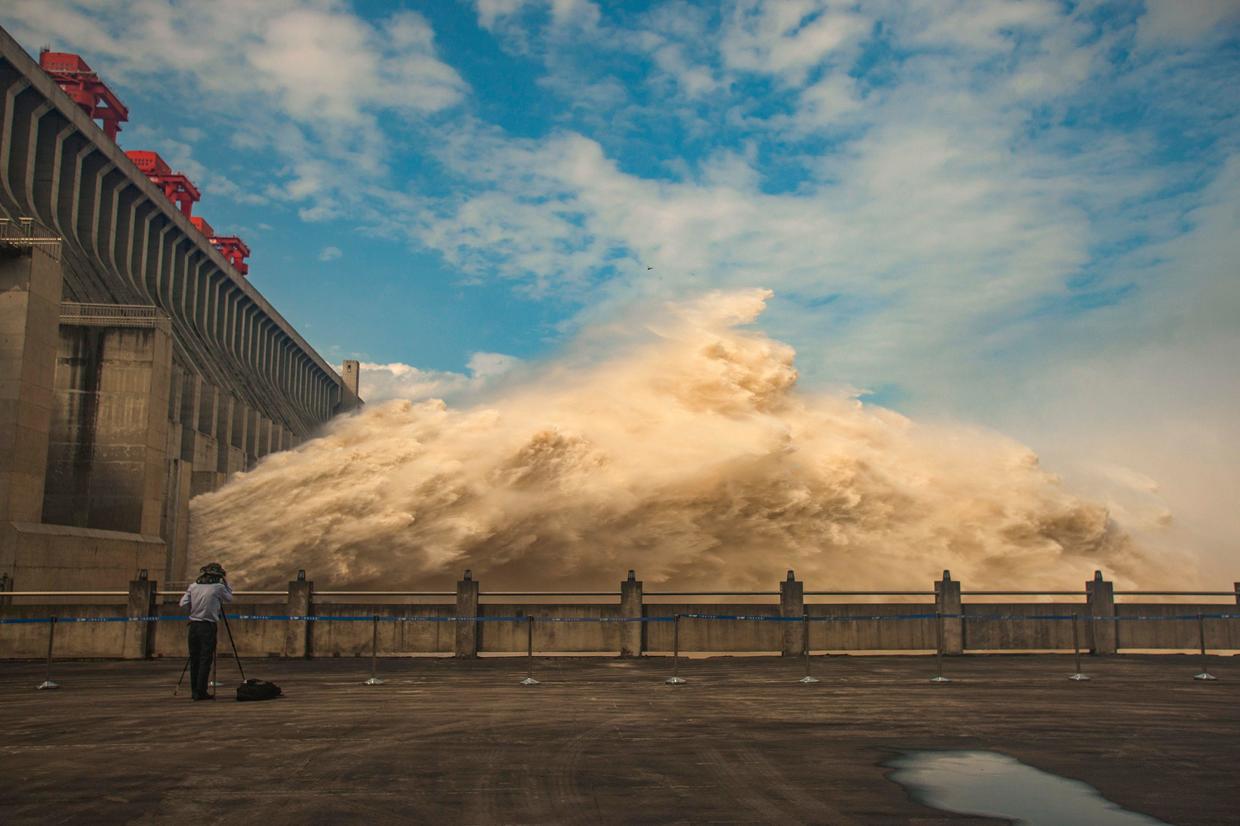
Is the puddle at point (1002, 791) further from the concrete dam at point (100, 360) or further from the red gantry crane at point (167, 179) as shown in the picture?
the red gantry crane at point (167, 179)

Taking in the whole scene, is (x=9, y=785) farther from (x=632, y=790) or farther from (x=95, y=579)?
(x=95, y=579)

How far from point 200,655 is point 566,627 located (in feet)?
31.4

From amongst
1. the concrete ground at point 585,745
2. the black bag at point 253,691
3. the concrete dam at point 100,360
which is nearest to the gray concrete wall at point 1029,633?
the concrete ground at point 585,745

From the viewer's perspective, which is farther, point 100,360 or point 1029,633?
point 100,360

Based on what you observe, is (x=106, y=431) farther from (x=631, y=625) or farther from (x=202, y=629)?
(x=202, y=629)

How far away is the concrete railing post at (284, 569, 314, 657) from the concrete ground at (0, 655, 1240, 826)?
4.16m

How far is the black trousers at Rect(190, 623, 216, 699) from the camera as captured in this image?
552 inches

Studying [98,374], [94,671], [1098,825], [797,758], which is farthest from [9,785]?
[98,374]

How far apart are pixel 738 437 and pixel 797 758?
25759mm

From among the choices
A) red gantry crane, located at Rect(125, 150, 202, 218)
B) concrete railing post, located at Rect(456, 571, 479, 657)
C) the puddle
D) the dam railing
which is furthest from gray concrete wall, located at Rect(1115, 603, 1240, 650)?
red gantry crane, located at Rect(125, 150, 202, 218)

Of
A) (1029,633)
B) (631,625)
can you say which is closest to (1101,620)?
(1029,633)

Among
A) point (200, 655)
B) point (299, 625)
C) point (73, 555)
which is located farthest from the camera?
point (73, 555)

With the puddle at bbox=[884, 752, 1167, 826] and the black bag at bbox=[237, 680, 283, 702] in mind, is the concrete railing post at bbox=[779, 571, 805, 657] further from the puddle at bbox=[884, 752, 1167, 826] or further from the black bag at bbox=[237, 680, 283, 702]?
the puddle at bbox=[884, 752, 1167, 826]

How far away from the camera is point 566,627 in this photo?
22.1m
